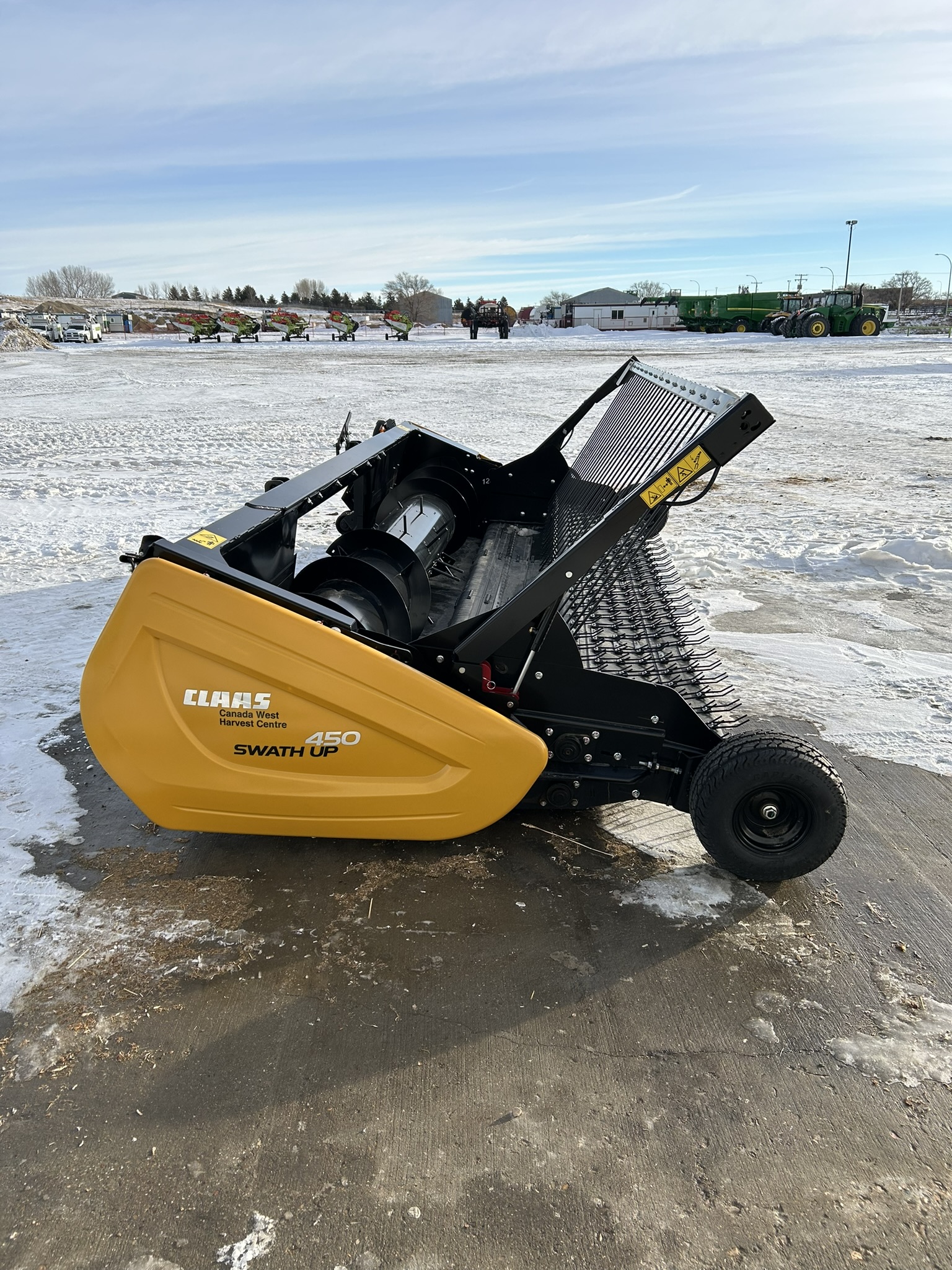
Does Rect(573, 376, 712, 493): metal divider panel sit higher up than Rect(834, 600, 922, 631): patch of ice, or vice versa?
Rect(573, 376, 712, 493): metal divider panel

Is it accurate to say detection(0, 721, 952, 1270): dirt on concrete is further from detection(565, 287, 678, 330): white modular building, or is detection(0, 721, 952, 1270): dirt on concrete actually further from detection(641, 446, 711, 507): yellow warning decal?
detection(565, 287, 678, 330): white modular building

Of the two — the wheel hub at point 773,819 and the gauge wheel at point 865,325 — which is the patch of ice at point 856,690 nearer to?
the wheel hub at point 773,819

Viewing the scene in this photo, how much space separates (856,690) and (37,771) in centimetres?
378

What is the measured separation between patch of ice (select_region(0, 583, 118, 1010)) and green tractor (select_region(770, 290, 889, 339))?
133 feet

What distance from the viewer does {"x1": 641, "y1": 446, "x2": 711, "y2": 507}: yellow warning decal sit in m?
2.69

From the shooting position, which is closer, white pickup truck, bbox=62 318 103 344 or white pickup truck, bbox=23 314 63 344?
white pickup truck, bbox=62 318 103 344

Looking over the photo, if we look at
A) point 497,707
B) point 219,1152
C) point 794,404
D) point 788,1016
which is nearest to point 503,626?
point 497,707

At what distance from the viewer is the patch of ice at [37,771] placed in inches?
108

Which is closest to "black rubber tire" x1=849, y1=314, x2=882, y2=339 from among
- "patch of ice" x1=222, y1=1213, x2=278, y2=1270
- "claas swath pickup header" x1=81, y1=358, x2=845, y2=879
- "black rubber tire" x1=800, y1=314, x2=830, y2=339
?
"black rubber tire" x1=800, y1=314, x2=830, y2=339

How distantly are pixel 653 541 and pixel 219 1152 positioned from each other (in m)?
3.84

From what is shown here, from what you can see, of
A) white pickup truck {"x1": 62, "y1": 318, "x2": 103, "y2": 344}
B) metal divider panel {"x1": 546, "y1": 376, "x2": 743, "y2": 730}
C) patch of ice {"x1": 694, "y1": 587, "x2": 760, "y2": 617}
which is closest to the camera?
metal divider panel {"x1": 546, "y1": 376, "x2": 743, "y2": 730}

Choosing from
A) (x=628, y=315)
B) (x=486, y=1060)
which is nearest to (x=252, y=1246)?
(x=486, y=1060)

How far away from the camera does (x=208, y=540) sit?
9.61ft

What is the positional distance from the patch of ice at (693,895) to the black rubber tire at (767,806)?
0.08 metres
